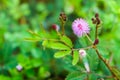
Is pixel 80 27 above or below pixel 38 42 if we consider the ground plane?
below

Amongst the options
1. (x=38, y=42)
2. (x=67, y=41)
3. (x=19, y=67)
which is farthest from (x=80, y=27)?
(x=38, y=42)

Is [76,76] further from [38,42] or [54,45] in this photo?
[38,42]

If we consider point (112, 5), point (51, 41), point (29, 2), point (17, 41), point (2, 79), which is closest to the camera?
point (51, 41)

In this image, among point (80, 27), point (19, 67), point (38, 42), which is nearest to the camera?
point (80, 27)

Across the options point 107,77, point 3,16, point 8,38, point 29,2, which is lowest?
point 107,77

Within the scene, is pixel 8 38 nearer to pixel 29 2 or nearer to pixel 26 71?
pixel 26 71

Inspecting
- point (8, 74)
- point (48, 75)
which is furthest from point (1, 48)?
point (48, 75)

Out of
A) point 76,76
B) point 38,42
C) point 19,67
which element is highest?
point 38,42

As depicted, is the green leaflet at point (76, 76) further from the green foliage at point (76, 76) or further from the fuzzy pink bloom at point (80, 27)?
the fuzzy pink bloom at point (80, 27)
